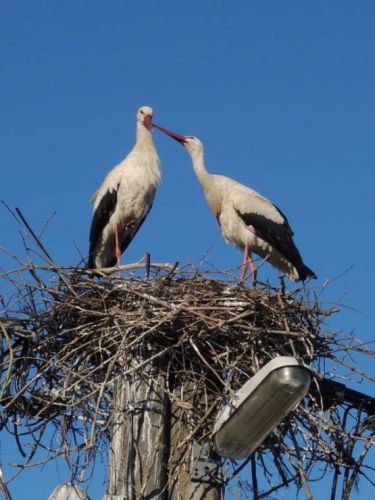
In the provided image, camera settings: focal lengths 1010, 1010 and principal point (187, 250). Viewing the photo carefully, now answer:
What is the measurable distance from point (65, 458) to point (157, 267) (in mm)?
2161

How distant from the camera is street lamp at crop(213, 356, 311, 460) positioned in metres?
3.45

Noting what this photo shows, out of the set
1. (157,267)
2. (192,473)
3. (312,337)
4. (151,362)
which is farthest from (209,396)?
(157,267)

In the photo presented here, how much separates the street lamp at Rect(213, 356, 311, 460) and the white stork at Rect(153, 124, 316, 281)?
5.60 metres

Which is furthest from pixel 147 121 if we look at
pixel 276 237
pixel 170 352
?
pixel 170 352

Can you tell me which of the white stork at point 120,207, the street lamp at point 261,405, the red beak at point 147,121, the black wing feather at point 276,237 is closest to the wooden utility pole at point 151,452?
the street lamp at point 261,405

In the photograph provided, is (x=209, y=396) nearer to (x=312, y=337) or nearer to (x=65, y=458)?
(x=65, y=458)

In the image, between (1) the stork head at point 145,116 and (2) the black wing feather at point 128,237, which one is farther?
(1) the stork head at point 145,116

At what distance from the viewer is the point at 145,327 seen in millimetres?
5113

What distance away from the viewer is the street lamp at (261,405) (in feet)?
11.3

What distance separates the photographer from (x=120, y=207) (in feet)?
30.0

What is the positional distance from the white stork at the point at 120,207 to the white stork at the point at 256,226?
0.75 m

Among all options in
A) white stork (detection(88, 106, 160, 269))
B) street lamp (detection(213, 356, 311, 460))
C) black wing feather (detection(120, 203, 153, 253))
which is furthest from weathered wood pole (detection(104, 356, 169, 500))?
black wing feather (detection(120, 203, 153, 253))

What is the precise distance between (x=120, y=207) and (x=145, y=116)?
1.50 meters

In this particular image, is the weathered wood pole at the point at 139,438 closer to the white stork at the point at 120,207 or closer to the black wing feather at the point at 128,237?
the white stork at the point at 120,207
